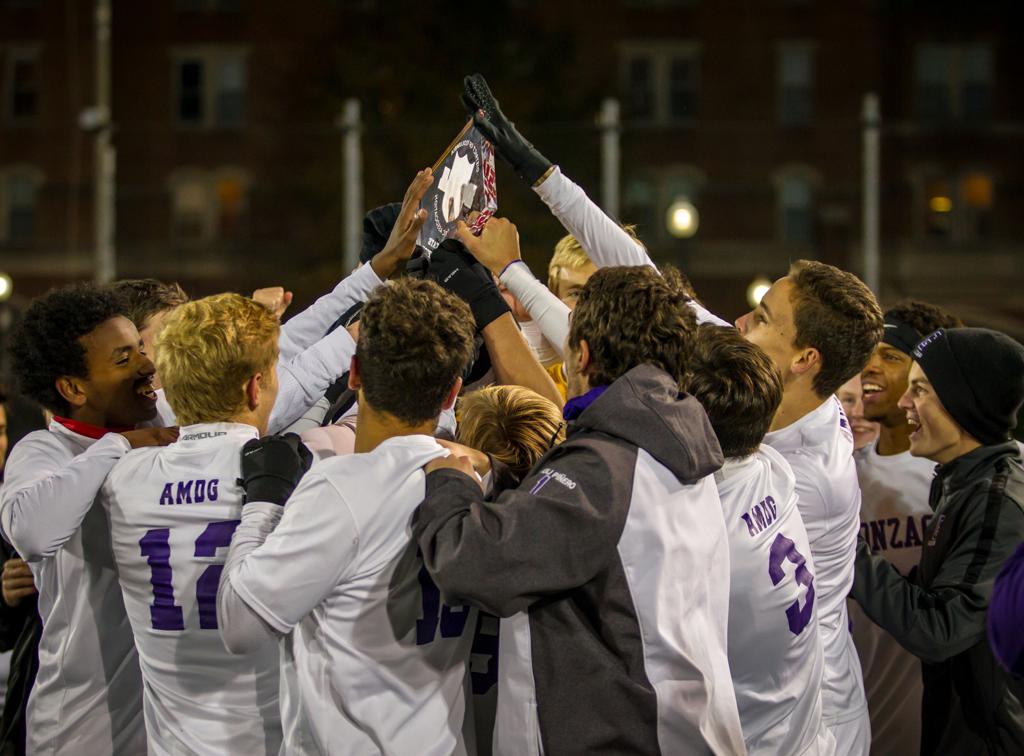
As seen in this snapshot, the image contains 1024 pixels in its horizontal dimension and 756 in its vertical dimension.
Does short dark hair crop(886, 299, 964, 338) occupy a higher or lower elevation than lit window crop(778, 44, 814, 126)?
lower

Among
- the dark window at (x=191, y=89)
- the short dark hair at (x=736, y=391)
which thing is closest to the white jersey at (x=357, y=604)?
the short dark hair at (x=736, y=391)

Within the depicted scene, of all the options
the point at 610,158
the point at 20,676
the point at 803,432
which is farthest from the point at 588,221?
the point at 610,158

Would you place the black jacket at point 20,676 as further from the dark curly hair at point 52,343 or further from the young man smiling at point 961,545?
the young man smiling at point 961,545

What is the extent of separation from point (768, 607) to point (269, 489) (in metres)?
1.29

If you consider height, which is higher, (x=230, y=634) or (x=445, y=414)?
(x=445, y=414)

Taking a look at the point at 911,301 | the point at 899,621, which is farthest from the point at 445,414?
the point at 911,301

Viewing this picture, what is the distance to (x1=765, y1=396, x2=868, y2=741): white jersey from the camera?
3521 millimetres

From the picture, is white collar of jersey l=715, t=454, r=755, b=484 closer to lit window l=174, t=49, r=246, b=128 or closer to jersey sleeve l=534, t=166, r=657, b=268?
jersey sleeve l=534, t=166, r=657, b=268

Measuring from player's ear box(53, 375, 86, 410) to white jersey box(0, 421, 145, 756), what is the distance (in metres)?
0.10

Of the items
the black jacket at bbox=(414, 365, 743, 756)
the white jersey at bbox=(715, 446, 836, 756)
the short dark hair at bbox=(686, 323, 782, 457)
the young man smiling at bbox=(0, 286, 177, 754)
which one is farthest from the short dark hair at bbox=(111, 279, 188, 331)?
the white jersey at bbox=(715, 446, 836, 756)

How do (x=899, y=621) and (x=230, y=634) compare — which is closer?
(x=230, y=634)

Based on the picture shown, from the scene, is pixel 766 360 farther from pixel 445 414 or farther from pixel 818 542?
pixel 445 414

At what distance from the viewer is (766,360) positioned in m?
3.18

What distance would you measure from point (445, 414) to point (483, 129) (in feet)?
2.92
